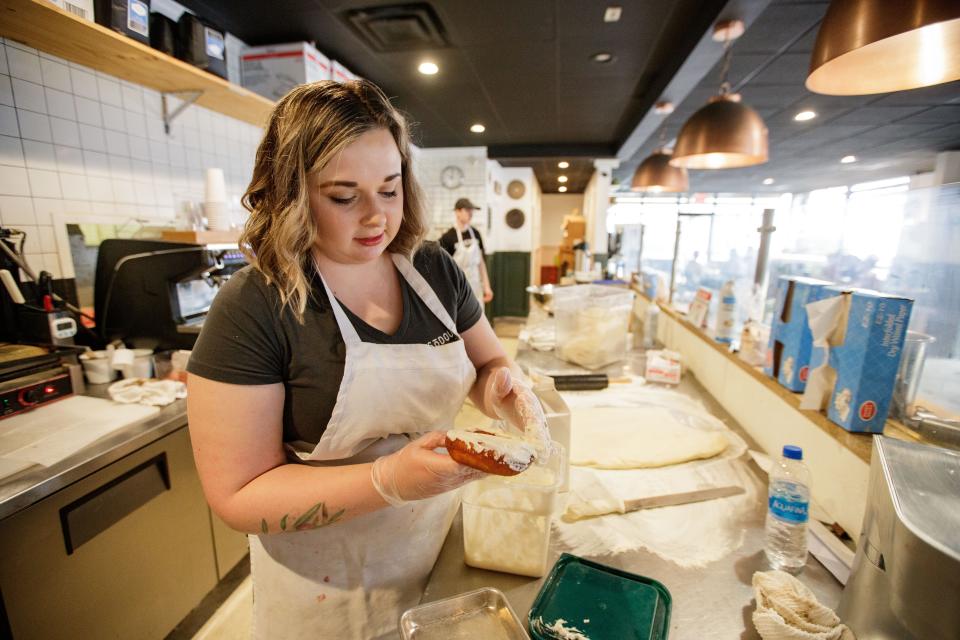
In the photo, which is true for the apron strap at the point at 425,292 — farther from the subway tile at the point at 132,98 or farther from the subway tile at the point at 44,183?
the subway tile at the point at 132,98

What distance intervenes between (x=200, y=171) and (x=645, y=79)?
349 cm

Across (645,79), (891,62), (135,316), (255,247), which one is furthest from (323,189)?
(645,79)

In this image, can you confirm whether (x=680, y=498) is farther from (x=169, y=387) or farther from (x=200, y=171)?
(x=200, y=171)

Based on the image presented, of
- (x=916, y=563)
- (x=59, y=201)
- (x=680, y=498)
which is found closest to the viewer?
(x=916, y=563)

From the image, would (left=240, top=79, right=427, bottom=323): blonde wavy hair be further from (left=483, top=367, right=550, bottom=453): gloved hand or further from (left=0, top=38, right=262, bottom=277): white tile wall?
(left=0, top=38, right=262, bottom=277): white tile wall

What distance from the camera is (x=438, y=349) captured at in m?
0.99

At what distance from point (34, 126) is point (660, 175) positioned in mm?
3682

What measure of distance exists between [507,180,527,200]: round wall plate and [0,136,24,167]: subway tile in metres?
6.97

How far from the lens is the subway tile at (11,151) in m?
1.65

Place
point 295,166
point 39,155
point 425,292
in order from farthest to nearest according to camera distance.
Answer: point 39,155, point 425,292, point 295,166

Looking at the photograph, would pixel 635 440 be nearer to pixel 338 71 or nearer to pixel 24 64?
pixel 24 64

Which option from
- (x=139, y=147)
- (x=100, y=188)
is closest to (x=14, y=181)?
(x=100, y=188)

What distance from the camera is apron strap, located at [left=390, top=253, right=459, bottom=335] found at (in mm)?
1046

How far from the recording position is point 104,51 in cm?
169
